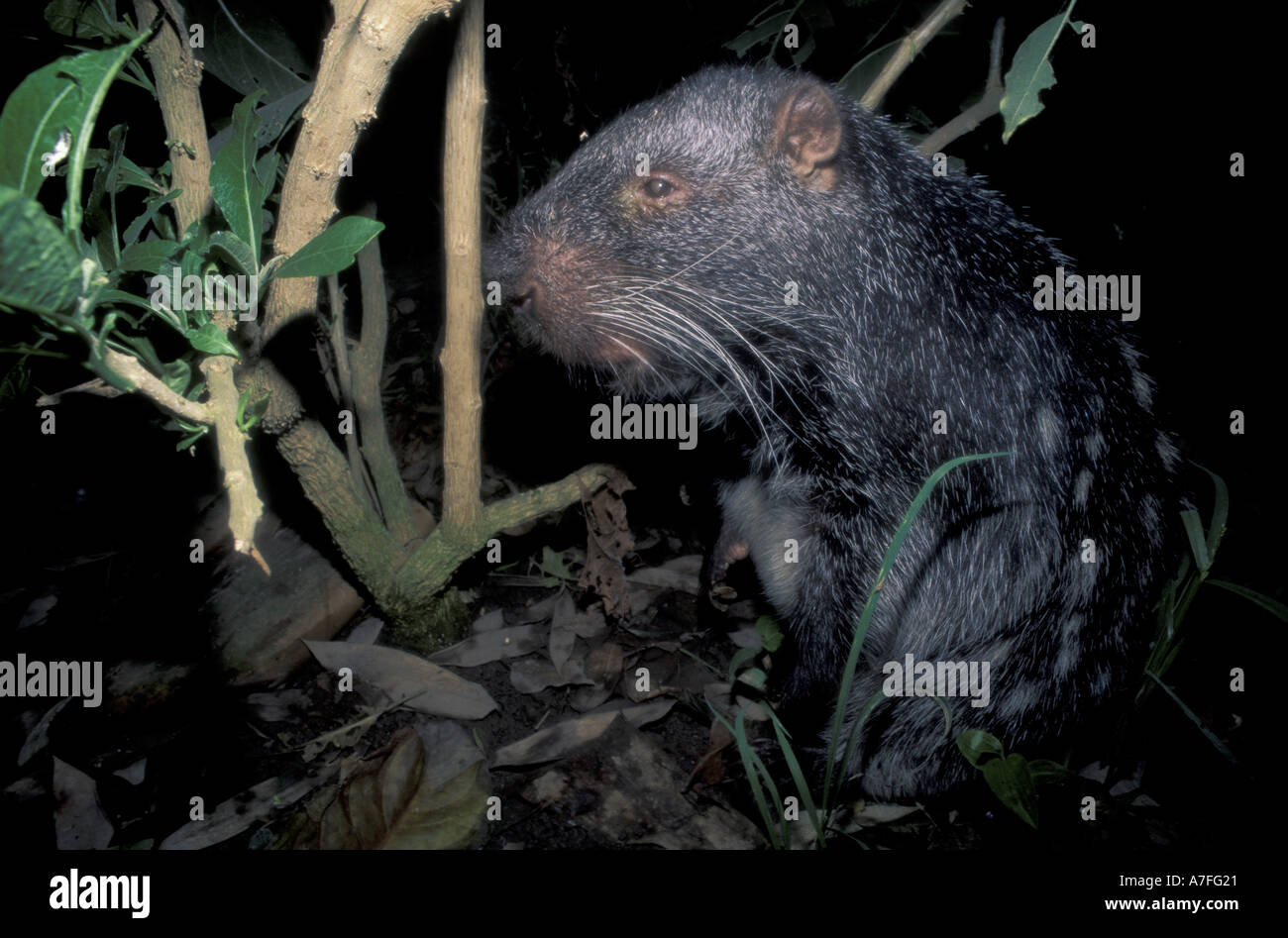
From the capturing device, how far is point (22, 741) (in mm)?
2998

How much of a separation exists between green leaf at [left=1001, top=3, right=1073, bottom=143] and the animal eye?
120cm

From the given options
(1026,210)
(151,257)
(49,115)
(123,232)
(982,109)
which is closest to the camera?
(49,115)

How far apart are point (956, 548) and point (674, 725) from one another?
1.37m

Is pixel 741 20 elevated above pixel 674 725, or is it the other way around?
pixel 741 20

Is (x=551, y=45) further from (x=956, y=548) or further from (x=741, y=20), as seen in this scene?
(x=956, y=548)

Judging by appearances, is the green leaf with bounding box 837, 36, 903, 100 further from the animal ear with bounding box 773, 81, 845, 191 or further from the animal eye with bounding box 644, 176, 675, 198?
the animal eye with bounding box 644, 176, 675, 198

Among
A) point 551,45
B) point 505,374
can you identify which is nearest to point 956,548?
point 505,374

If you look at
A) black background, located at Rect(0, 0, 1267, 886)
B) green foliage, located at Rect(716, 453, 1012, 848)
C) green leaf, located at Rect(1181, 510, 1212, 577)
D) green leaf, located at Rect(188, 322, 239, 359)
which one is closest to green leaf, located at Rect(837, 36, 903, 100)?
black background, located at Rect(0, 0, 1267, 886)

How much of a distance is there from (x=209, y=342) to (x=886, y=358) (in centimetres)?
229

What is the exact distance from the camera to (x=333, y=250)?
1.73m

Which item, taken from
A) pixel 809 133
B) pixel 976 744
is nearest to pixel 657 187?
pixel 809 133

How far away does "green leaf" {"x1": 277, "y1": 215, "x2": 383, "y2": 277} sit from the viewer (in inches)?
66.8

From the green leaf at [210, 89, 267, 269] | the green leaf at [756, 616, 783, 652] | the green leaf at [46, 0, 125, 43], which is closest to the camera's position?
the green leaf at [210, 89, 267, 269]

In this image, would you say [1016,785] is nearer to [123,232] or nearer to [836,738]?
[836,738]
